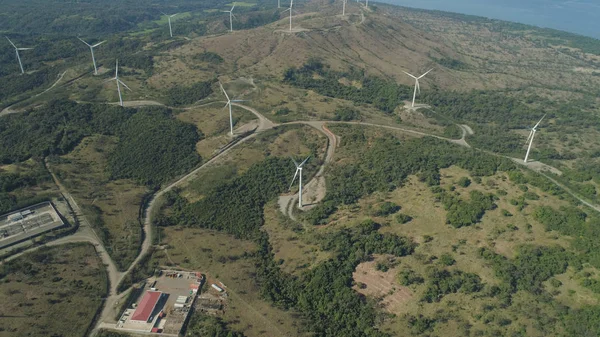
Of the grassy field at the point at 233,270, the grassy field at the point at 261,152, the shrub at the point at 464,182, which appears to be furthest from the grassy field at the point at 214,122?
the shrub at the point at 464,182

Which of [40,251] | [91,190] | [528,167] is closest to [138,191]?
[91,190]

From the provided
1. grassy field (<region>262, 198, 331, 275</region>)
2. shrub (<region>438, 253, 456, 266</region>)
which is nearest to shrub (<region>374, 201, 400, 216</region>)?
grassy field (<region>262, 198, 331, 275</region>)

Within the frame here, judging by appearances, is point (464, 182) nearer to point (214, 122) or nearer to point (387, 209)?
point (387, 209)

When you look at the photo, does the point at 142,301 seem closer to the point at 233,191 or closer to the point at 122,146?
the point at 233,191

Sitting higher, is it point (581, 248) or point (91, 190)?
point (581, 248)

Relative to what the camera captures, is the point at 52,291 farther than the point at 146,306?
Yes

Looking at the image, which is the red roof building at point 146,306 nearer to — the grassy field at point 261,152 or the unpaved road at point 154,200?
the unpaved road at point 154,200

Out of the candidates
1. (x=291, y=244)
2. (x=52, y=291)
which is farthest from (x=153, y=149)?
(x=52, y=291)

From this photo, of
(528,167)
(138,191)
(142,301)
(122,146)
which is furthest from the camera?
(122,146)
